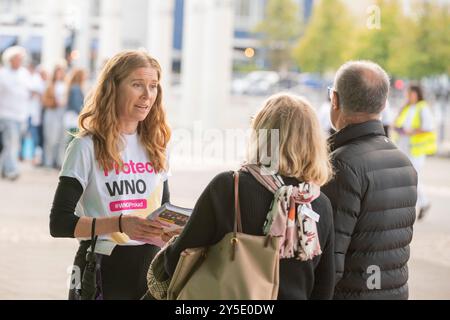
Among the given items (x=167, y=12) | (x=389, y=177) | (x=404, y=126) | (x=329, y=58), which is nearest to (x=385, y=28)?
(x=167, y=12)

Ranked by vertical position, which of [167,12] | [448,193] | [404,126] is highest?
[167,12]

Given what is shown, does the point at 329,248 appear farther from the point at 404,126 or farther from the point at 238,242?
the point at 404,126

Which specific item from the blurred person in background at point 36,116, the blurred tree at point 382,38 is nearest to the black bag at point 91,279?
the blurred person in background at point 36,116

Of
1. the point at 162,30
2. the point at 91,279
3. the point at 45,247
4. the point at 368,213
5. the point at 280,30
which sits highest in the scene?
the point at 280,30

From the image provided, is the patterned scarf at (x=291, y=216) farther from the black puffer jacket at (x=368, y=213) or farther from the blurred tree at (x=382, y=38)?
the blurred tree at (x=382, y=38)

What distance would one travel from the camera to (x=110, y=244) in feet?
12.1

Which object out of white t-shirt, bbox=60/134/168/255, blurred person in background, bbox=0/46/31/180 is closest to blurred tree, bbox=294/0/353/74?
blurred person in background, bbox=0/46/31/180

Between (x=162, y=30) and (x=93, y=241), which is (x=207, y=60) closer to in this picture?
(x=162, y=30)

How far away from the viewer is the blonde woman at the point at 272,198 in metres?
3.12

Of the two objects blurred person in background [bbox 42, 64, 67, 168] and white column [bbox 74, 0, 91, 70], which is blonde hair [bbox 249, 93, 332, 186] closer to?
blurred person in background [bbox 42, 64, 67, 168]

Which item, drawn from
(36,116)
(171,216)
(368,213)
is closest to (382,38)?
(36,116)

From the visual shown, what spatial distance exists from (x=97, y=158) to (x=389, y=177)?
3.86 feet

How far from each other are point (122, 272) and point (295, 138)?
0.98 m

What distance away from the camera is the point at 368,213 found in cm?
370
